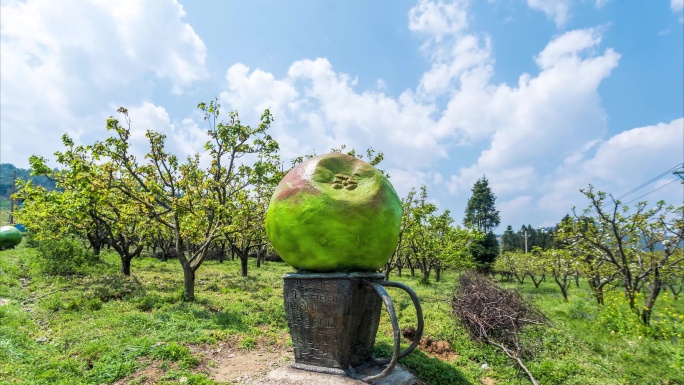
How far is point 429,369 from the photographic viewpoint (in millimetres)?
6496

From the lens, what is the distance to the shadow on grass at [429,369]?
246 inches

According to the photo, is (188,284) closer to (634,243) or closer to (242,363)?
(242,363)

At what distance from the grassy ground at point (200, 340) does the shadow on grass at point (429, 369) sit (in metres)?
0.02

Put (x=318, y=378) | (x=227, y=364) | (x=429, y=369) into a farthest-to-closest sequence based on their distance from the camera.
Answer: (x=429, y=369)
(x=227, y=364)
(x=318, y=378)

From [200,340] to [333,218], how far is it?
4.77m

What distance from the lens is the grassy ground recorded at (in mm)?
6121

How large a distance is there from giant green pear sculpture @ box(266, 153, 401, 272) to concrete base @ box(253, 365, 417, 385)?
47.1 inches

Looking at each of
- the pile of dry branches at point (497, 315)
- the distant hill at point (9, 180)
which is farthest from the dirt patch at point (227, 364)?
the distant hill at point (9, 180)

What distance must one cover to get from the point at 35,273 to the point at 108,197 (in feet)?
21.5

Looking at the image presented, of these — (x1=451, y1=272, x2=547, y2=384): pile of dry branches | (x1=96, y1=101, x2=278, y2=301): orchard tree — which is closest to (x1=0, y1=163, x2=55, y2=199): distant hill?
(x1=96, y1=101, x2=278, y2=301): orchard tree

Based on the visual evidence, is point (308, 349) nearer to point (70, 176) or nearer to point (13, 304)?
point (70, 176)

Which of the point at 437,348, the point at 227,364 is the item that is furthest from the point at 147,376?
the point at 437,348

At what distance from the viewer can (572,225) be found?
492 inches

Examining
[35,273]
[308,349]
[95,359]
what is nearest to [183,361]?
[95,359]
